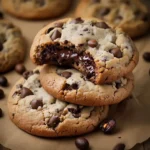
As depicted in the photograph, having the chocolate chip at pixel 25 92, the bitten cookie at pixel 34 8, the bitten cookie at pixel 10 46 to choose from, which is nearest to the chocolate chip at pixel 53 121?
the chocolate chip at pixel 25 92

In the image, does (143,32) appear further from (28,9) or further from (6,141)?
(6,141)

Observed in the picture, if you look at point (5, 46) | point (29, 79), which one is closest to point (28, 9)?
point (5, 46)

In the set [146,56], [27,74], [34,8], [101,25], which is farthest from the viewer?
[34,8]

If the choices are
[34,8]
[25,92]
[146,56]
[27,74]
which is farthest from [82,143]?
[34,8]

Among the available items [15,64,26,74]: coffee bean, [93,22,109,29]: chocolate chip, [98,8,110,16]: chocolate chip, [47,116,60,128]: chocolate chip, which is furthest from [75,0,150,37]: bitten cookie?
[47,116,60,128]: chocolate chip

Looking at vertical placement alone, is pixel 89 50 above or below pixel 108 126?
above

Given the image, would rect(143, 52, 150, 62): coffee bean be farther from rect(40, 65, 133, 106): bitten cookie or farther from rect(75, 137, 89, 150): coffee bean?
rect(75, 137, 89, 150): coffee bean

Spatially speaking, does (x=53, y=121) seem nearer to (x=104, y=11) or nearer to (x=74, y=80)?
(x=74, y=80)
